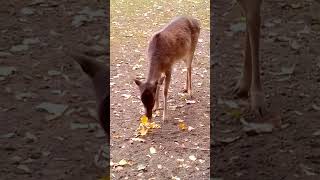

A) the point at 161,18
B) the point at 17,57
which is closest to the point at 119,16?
the point at 161,18

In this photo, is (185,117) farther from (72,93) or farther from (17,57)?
(17,57)

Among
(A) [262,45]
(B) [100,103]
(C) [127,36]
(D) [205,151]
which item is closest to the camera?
(B) [100,103]

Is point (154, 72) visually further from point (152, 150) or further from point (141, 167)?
point (141, 167)

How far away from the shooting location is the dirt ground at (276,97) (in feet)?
16.3

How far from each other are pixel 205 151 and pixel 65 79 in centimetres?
218

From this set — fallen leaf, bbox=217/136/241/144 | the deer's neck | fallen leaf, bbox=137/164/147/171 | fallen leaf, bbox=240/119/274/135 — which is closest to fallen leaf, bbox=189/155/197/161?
fallen leaf, bbox=217/136/241/144

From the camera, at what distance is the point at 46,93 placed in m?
6.42

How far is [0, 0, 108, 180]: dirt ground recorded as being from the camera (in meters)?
5.16

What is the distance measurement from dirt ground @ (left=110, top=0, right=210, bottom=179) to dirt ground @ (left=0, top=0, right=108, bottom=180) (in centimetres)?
30

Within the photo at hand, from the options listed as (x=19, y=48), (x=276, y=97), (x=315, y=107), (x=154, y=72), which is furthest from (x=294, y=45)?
(x=19, y=48)

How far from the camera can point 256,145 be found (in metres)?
5.26

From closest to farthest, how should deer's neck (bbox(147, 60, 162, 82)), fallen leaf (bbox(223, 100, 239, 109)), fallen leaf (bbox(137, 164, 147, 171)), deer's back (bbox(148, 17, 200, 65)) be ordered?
fallen leaf (bbox(137, 164, 147, 171)), fallen leaf (bbox(223, 100, 239, 109)), deer's neck (bbox(147, 60, 162, 82)), deer's back (bbox(148, 17, 200, 65))

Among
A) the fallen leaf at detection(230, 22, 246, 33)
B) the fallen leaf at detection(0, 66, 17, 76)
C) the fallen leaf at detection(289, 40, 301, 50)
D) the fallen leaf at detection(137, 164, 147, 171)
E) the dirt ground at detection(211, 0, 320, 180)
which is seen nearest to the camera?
the dirt ground at detection(211, 0, 320, 180)

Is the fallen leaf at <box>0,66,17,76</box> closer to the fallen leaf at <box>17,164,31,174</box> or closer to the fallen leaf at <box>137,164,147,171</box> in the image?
the fallen leaf at <box>17,164,31,174</box>
